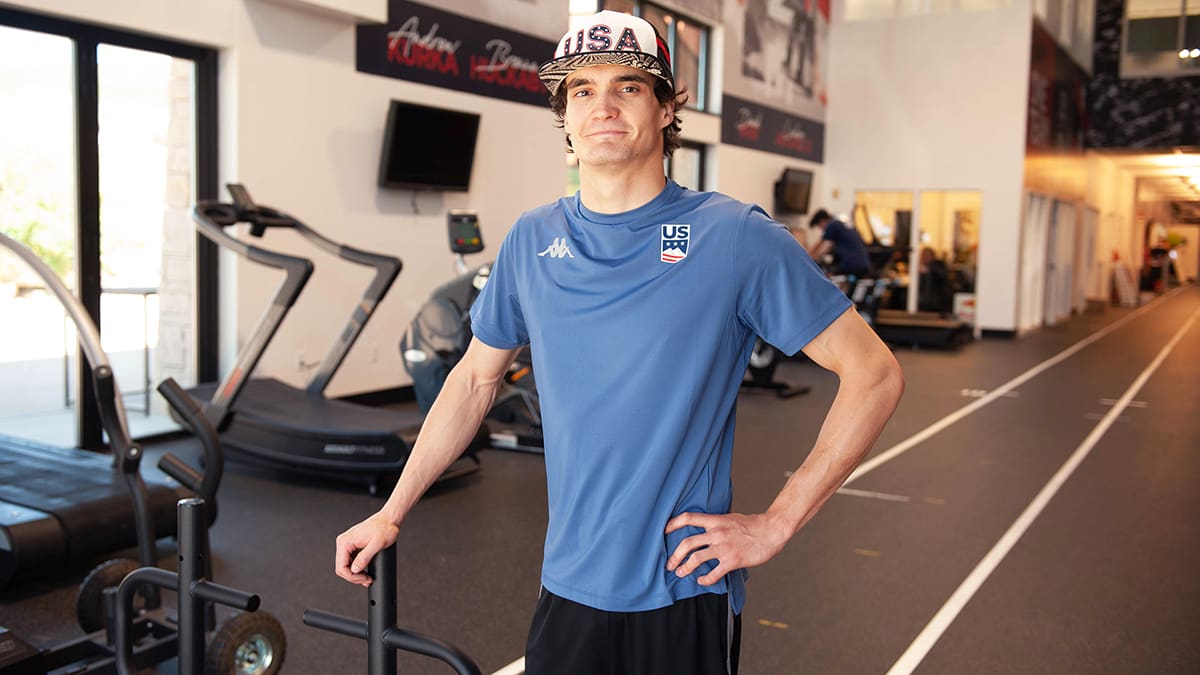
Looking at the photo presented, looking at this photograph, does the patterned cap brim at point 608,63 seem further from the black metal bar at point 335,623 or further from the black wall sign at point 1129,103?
the black wall sign at point 1129,103

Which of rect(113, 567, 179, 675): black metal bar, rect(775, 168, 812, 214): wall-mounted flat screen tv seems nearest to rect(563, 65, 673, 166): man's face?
rect(113, 567, 179, 675): black metal bar

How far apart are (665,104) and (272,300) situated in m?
3.97

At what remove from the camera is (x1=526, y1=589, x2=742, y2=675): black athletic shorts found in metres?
1.52

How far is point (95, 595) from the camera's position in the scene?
3.09 m

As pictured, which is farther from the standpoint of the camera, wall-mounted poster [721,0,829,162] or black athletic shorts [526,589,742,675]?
wall-mounted poster [721,0,829,162]

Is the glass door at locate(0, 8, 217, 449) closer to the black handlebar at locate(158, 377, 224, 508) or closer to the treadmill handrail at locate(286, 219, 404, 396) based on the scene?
the treadmill handrail at locate(286, 219, 404, 396)

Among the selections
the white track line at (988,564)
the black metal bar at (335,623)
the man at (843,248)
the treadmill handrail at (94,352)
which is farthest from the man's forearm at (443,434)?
the man at (843,248)

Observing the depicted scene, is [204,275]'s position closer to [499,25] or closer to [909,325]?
[499,25]

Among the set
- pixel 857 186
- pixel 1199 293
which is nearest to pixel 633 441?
pixel 857 186

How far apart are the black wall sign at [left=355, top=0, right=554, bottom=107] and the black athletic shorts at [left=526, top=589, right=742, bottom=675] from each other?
21.3 feet

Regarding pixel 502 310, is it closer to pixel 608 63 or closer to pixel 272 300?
pixel 608 63

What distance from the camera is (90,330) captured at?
359cm

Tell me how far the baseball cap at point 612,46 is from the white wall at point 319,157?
4.84m

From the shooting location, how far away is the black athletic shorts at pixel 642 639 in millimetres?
1524
